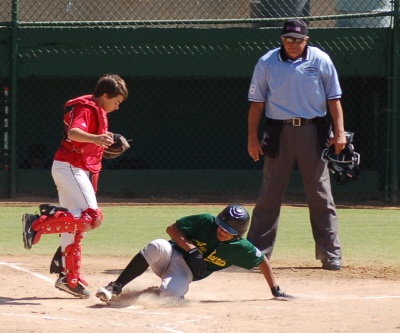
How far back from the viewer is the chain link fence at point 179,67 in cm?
1295

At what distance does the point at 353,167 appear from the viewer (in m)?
8.20

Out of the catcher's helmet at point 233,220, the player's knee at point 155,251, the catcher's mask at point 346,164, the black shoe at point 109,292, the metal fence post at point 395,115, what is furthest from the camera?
the metal fence post at point 395,115

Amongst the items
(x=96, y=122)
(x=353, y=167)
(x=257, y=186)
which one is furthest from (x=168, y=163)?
(x=96, y=122)

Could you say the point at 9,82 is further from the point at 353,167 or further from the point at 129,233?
the point at 353,167

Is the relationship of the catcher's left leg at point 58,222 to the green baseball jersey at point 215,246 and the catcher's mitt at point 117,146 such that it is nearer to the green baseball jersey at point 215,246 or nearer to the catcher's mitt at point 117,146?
the catcher's mitt at point 117,146

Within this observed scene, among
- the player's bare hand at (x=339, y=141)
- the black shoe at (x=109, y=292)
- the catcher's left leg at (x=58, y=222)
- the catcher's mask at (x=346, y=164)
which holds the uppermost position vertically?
the player's bare hand at (x=339, y=141)

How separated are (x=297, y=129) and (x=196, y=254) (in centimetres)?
184

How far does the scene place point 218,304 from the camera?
20.9ft

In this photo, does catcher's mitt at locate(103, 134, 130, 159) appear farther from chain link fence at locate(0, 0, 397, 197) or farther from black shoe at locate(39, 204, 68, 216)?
chain link fence at locate(0, 0, 397, 197)

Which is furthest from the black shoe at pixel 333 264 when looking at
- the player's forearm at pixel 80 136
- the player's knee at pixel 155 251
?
the player's forearm at pixel 80 136

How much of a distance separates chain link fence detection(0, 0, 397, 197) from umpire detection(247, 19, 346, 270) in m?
4.82

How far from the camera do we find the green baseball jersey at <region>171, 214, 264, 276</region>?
253 inches

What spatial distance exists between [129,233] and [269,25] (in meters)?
4.79

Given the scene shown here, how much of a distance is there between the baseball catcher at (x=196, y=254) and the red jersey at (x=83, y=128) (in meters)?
0.71
